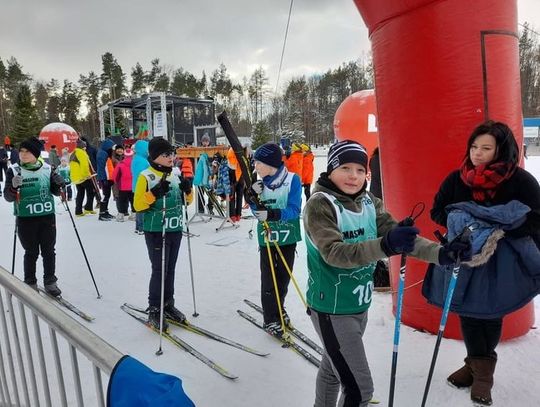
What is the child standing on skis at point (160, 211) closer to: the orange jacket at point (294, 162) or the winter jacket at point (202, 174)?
the winter jacket at point (202, 174)

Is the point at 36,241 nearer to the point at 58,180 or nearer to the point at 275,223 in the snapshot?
the point at 58,180

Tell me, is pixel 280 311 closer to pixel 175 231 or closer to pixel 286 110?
pixel 175 231

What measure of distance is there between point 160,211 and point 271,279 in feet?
4.23

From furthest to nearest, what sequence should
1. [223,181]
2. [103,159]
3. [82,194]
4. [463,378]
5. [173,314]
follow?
[82,194], [103,159], [223,181], [173,314], [463,378]

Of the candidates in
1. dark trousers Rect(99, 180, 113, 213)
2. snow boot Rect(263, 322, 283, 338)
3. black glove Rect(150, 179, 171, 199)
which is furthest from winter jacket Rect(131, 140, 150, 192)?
snow boot Rect(263, 322, 283, 338)

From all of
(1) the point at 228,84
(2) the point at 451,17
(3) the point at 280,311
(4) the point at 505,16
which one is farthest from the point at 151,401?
(1) the point at 228,84

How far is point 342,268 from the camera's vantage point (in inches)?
79.5

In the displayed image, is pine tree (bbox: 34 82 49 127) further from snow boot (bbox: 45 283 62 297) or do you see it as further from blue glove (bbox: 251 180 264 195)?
blue glove (bbox: 251 180 264 195)

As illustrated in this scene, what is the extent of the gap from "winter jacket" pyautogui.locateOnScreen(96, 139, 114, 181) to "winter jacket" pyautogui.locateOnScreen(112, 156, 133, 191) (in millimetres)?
1666

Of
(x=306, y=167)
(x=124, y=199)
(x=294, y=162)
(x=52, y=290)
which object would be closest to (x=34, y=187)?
(x=52, y=290)

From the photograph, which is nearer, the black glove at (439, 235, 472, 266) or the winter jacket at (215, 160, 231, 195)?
the black glove at (439, 235, 472, 266)

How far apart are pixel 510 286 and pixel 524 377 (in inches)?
38.2

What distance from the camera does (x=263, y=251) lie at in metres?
3.93

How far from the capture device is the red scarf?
97.9 inches
